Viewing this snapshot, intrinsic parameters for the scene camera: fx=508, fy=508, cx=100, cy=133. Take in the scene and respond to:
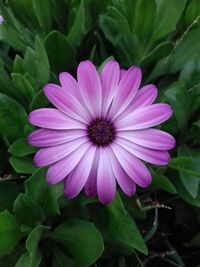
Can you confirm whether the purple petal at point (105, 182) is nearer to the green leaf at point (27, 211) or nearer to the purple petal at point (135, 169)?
the purple petal at point (135, 169)

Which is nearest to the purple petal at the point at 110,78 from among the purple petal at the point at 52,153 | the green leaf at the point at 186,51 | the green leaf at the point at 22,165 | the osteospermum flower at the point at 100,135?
the osteospermum flower at the point at 100,135

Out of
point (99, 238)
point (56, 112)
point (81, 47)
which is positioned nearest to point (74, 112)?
point (56, 112)

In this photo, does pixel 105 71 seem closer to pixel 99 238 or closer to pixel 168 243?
pixel 99 238

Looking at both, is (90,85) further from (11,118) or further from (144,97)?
(11,118)

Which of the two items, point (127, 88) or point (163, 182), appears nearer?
point (127, 88)

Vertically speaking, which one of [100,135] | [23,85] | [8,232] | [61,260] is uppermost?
[23,85]

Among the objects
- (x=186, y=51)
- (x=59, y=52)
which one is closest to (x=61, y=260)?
(x=59, y=52)
